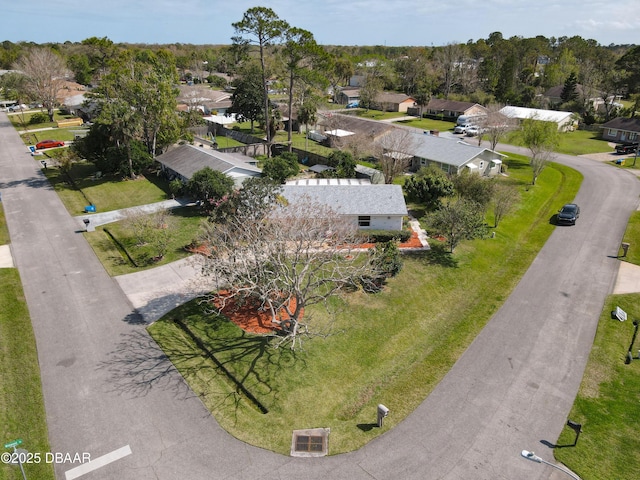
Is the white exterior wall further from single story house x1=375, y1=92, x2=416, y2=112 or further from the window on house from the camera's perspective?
single story house x1=375, y1=92, x2=416, y2=112

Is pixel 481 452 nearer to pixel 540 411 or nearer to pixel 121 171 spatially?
pixel 540 411

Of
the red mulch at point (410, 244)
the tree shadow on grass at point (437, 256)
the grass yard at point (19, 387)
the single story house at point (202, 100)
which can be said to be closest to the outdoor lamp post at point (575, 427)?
the tree shadow on grass at point (437, 256)

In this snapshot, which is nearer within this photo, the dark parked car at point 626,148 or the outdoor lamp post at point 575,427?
the outdoor lamp post at point 575,427

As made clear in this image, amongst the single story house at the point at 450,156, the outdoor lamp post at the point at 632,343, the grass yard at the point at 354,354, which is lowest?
the grass yard at the point at 354,354

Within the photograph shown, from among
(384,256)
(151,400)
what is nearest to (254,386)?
(151,400)

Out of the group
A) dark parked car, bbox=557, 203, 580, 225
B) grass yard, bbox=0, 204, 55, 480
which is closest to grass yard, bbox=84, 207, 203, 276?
grass yard, bbox=0, 204, 55, 480

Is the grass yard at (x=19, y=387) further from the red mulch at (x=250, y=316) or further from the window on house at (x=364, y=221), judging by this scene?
the window on house at (x=364, y=221)
